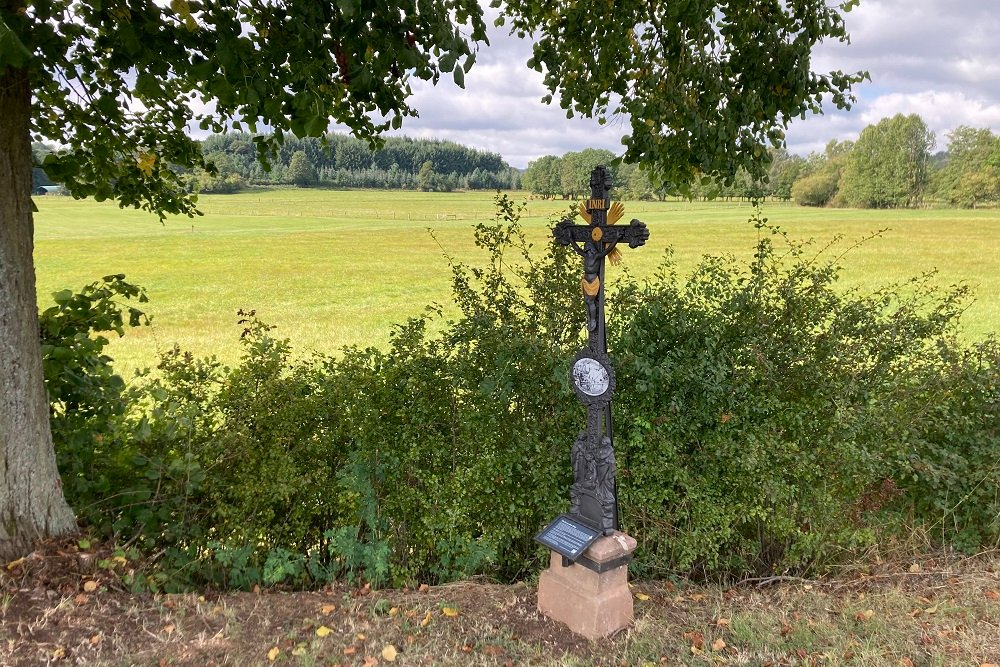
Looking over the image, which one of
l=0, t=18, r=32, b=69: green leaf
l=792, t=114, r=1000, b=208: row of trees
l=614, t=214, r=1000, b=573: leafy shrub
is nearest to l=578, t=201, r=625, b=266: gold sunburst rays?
l=614, t=214, r=1000, b=573: leafy shrub

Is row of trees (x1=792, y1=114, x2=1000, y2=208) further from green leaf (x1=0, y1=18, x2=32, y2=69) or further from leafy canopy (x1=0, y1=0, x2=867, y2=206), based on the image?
green leaf (x1=0, y1=18, x2=32, y2=69)

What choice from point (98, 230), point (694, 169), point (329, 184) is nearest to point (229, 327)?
point (694, 169)

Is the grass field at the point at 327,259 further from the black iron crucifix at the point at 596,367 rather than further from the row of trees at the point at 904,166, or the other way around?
the row of trees at the point at 904,166

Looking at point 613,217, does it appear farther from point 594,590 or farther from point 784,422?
point 594,590

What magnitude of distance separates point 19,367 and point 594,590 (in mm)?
3871

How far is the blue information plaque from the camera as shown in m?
3.89

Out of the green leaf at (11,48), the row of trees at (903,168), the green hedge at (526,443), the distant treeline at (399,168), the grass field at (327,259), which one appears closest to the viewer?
the green leaf at (11,48)

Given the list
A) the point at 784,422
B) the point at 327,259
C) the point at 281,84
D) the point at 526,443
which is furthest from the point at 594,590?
the point at 327,259

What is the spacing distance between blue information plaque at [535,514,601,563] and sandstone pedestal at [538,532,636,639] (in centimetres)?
7

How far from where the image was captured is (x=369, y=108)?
4105 millimetres

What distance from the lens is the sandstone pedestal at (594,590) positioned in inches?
152

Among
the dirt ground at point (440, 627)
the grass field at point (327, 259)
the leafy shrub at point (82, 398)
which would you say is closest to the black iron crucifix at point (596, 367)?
the dirt ground at point (440, 627)

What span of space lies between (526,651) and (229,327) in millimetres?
13791

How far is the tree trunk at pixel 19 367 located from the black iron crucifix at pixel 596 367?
3.37 meters
